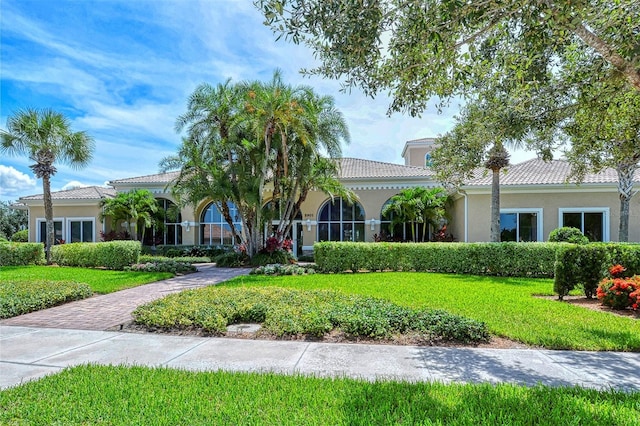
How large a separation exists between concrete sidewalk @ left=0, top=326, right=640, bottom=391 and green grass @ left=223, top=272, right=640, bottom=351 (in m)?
0.68

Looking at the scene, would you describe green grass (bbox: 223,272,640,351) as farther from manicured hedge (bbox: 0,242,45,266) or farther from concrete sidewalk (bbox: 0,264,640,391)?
manicured hedge (bbox: 0,242,45,266)

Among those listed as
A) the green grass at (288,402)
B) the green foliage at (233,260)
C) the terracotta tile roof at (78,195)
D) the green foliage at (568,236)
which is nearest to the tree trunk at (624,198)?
the green foliage at (568,236)

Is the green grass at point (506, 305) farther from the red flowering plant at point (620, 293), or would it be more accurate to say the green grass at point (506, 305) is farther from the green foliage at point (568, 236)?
the green foliage at point (568, 236)

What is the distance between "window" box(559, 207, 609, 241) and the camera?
1944cm

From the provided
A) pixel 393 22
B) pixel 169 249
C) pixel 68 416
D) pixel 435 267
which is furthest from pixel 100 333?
pixel 169 249

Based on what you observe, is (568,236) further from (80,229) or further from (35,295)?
(80,229)

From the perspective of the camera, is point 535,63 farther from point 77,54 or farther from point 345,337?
point 77,54

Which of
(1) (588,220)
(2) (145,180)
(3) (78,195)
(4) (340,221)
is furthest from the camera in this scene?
(2) (145,180)

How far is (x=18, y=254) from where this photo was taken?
19875 mm

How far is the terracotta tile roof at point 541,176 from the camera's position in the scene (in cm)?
1961

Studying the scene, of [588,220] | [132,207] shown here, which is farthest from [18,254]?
[588,220]

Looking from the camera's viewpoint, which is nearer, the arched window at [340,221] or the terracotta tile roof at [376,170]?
the terracotta tile roof at [376,170]

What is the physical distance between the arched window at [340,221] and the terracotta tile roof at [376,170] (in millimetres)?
2027

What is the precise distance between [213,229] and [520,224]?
1995 centimetres
